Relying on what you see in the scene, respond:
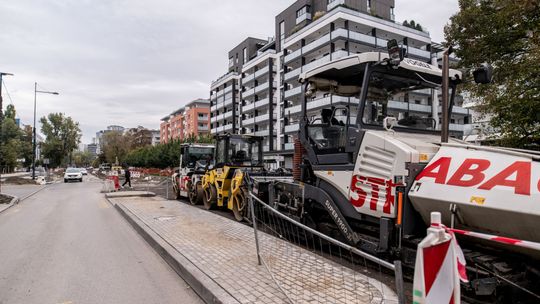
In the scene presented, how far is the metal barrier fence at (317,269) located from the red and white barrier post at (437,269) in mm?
178

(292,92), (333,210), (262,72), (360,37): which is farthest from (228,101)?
(333,210)

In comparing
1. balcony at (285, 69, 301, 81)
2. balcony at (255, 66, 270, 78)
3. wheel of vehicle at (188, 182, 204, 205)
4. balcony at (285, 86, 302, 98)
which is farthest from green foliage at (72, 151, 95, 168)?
wheel of vehicle at (188, 182, 204, 205)

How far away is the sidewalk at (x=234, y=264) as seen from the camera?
13.7ft

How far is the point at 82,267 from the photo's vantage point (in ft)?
19.7

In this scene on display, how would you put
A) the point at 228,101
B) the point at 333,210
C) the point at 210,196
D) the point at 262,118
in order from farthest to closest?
1. the point at 228,101
2. the point at 262,118
3. the point at 210,196
4. the point at 333,210

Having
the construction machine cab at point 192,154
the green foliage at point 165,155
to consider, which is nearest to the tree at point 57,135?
the green foliage at point 165,155

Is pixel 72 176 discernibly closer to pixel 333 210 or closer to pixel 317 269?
pixel 333 210

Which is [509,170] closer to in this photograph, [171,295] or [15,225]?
[171,295]

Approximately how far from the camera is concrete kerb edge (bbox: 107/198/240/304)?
4316 mm

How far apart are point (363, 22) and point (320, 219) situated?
132ft

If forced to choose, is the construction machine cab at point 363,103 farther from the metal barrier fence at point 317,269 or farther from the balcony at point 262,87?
the balcony at point 262,87

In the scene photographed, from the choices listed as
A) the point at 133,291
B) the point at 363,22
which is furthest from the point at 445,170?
the point at 363,22

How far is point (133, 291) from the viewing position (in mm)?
4906

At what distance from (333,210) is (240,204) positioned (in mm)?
4979
